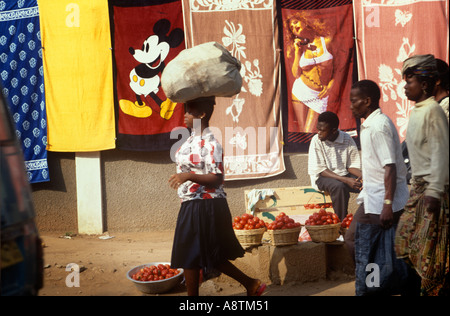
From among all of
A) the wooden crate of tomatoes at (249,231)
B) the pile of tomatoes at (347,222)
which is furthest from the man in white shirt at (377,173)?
the pile of tomatoes at (347,222)

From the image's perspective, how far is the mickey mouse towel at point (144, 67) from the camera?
7.31 meters

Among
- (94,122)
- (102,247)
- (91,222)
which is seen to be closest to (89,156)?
(94,122)

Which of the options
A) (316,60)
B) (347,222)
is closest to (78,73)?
(316,60)

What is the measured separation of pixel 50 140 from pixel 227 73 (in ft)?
14.2

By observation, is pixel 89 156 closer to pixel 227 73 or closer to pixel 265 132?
pixel 265 132

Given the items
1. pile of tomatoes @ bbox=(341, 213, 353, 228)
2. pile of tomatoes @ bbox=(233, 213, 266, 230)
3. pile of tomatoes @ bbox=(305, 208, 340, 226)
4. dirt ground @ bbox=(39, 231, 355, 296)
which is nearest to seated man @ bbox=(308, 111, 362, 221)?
pile of tomatoes @ bbox=(341, 213, 353, 228)

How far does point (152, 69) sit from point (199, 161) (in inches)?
159

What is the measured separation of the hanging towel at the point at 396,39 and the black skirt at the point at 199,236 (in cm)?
431

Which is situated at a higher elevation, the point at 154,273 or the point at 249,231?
the point at 249,231

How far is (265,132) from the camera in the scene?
7379 millimetres

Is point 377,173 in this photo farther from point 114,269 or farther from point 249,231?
Answer: point 114,269

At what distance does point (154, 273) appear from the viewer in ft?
15.4

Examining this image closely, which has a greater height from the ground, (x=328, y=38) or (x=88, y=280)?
(x=328, y=38)

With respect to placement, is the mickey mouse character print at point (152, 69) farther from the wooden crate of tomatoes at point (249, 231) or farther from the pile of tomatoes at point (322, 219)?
the pile of tomatoes at point (322, 219)
